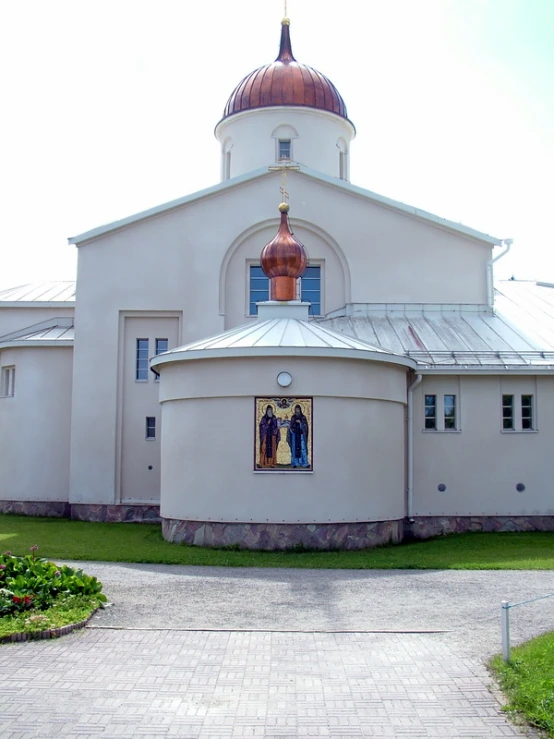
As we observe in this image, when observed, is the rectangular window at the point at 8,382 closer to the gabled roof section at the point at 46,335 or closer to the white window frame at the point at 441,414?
the gabled roof section at the point at 46,335

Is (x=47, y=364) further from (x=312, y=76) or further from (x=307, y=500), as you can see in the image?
(x=312, y=76)

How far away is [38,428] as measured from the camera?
914 inches

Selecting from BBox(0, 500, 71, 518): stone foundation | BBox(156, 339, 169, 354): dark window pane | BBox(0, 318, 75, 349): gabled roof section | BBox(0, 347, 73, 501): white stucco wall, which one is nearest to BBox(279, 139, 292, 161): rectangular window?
BBox(156, 339, 169, 354): dark window pane

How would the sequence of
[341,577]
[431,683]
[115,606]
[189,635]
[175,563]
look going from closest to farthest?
[431,683]
[189,635]
[115,606]
[341,577]
[175,563]

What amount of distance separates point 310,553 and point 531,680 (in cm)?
831

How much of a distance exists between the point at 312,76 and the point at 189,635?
2257 centimetres

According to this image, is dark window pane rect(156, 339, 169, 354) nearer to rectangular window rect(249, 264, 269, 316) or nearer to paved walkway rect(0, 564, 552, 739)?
rectangular window rect(249, 264, 269, 316)

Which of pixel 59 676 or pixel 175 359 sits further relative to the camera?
pixel 175 359

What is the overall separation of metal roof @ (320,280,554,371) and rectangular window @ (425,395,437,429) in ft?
2.85

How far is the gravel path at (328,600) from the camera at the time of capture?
9.12 meters

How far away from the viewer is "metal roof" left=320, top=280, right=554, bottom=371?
61.7 ft

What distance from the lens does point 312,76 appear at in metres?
27.0

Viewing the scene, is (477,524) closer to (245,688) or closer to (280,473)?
(280,473)

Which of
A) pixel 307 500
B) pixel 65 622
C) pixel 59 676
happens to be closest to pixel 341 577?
pixel 307 500
